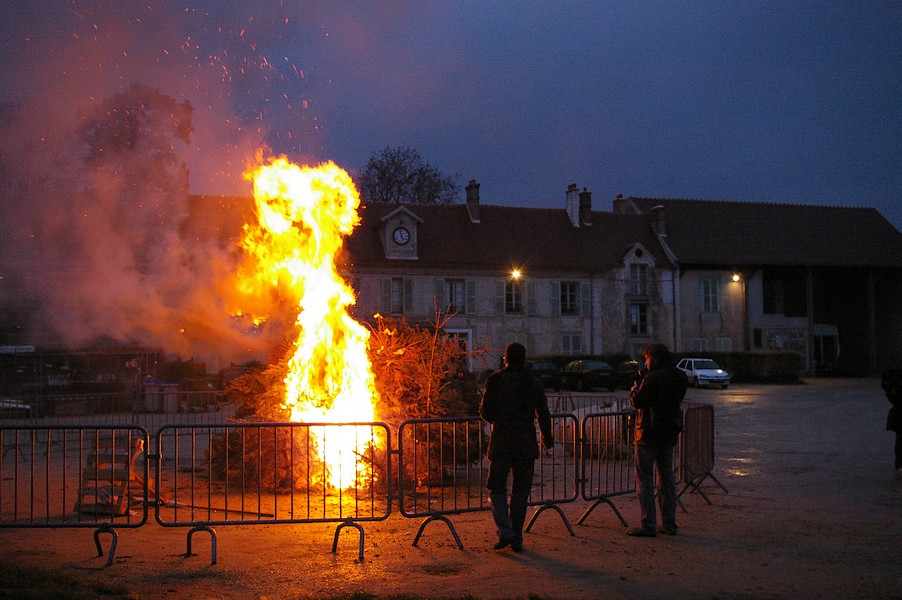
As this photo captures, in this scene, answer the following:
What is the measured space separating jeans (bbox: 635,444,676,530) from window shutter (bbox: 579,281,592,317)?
3816cm

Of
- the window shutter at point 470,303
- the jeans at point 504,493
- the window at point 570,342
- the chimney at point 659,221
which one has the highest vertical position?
the chimney at point 659,221

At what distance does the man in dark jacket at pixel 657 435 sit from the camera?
8.02m

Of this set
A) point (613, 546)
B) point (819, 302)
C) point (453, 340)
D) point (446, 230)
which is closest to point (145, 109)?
point (453, 340)

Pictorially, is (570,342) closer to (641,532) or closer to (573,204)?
(573,204)

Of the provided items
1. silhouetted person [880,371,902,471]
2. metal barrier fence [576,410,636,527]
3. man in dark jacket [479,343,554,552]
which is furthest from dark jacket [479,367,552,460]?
silhouetted person [880,371,902,471]

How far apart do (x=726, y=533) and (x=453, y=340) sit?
190 inches

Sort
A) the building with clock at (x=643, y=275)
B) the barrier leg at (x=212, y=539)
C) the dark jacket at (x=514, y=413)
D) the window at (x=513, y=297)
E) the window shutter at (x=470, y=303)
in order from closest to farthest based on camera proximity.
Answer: the barrier leg at (x=212, y=539), the dark jacket at (x=514, y=413), the building with clock at (x=643, y=275), the window shutter at (x=470, y=303), the window at (x=513, y=297)

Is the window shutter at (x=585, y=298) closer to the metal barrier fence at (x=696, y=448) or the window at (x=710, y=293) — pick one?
the window at (x=710, y=293)

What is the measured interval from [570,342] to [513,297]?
420cm

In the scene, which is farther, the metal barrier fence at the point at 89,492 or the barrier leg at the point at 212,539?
the metal barrier fence at the point at 89,492

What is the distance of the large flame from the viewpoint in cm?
1104

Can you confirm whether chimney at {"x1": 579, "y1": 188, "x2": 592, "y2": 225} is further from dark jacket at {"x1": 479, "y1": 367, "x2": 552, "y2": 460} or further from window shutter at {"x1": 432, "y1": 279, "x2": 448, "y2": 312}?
dark jacket at {"x1": 479, "y1": 367, "x2": 552, "y2": 460}

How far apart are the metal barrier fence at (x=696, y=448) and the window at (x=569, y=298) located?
1392 inches

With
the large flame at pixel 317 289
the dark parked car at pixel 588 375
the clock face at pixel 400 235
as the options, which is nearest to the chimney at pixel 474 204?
the clock face at pixel 400 235
